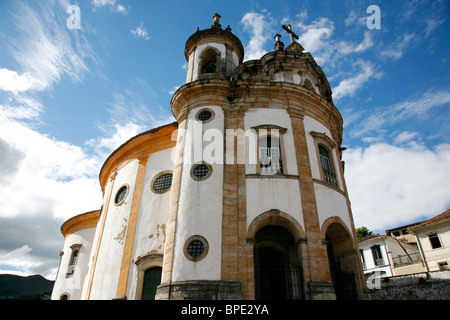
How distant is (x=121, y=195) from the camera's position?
50.4 ft

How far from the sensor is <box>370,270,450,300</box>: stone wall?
14.5m

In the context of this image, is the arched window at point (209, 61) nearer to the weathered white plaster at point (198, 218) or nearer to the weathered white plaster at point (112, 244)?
the weathered white plaster at point (198, 218)

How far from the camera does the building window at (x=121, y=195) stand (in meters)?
14.9

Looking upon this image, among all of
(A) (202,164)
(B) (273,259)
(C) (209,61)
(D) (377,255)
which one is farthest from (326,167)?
(D) (377,255)

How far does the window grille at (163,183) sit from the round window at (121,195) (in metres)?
1.97

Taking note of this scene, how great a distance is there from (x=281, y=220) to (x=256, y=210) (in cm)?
100

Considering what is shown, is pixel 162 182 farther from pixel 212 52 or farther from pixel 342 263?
pixel 342 263

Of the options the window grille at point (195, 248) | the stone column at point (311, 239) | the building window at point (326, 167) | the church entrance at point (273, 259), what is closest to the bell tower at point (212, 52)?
the stone column at point (311, 239)

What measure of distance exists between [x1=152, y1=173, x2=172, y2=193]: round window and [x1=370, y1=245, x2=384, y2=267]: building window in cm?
2370

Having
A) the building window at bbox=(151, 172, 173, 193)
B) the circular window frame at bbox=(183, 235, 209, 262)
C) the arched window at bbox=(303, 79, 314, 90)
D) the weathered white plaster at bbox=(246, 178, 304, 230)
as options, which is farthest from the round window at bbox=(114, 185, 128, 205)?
the arched window at bbox=(303, 79, 314, 90)

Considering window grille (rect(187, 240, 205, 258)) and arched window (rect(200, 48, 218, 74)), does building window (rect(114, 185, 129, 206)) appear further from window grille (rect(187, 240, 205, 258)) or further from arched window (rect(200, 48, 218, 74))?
arched window (rect(200, 48, 218, 74))

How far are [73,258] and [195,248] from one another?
13694mm
